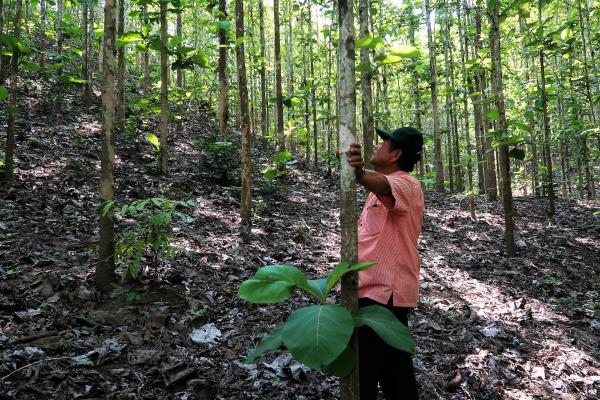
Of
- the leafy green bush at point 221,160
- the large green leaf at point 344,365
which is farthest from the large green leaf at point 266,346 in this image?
the leafy green bush at point 221,160

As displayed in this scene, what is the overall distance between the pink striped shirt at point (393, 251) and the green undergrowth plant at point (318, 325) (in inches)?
23.5

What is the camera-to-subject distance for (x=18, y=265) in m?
4.69

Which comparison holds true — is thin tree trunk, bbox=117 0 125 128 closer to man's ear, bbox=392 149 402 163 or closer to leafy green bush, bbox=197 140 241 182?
leafy green bush, bbox=197 140 241 182

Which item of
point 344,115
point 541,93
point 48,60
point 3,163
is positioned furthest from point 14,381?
point 48,60

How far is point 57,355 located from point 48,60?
17119 millimetres

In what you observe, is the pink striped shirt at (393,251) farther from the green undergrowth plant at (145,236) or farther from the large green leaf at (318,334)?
the green undergrowth plant at (145,236)

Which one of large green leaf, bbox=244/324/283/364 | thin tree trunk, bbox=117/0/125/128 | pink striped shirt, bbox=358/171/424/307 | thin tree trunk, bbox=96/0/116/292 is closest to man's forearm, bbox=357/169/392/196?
pink striped shirt, bbox=358/171/424/307

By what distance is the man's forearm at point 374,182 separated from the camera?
82.2 inches

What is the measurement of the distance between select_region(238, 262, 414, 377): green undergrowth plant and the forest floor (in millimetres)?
1799

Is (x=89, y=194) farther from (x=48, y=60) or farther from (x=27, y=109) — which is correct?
(x=48, y=60)

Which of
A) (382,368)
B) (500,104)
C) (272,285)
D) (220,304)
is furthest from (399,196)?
(500,104)

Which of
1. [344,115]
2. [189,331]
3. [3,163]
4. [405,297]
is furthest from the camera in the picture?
[3,163]

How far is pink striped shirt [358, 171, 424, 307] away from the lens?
245 centimetres

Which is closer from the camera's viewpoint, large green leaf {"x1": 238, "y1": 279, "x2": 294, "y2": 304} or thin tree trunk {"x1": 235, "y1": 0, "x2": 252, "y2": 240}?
large green leaf {"x1": 238, "y1": 279, "x2": 294, "y2": 304}
